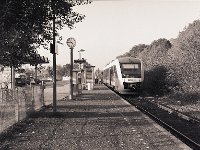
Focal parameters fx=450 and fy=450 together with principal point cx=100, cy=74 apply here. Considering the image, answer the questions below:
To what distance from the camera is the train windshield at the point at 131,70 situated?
36.1m

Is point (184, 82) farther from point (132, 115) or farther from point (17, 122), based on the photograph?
point (17, 122)

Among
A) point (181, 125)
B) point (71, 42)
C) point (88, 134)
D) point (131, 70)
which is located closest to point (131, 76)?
point (131, 70)

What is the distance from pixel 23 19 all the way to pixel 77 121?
14.6ft

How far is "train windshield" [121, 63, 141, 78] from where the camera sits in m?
36.1

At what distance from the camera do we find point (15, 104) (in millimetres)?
15688

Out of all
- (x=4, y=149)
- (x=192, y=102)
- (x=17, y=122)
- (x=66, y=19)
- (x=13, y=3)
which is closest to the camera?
(x=4, y=149)

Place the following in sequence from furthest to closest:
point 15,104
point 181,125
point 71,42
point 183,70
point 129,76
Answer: point 129,76 < point 183,70 < point 71,42 < point 181,125 < point 15,104

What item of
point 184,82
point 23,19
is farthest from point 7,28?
point 184,82

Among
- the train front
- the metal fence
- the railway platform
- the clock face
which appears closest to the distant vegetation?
the train front

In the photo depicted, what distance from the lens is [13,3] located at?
14.1 m

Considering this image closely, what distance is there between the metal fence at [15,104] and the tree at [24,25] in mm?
1226

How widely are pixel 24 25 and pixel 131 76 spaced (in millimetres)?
21695

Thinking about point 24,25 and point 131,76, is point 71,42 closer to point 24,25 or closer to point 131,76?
point 131,76

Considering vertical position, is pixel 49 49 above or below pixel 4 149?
above
